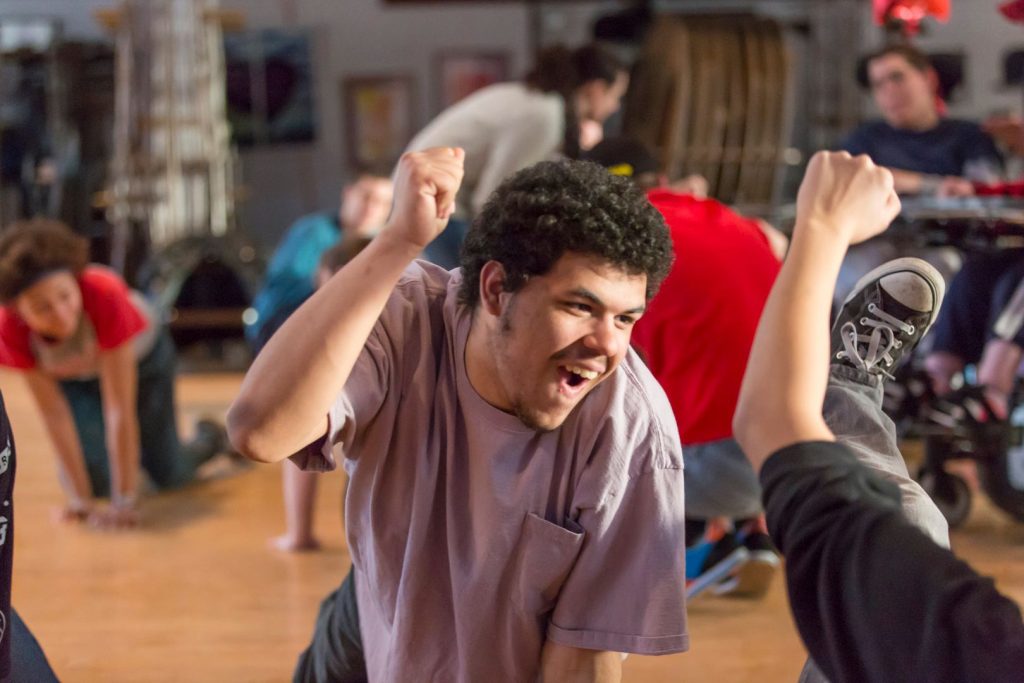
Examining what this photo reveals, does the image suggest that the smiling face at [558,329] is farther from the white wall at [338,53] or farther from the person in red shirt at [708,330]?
the white wall at [338,53]

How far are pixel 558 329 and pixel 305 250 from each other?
208 centimetres

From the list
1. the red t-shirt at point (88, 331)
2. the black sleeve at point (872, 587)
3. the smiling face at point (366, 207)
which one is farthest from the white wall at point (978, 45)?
the black sleeve at point (872, 587)

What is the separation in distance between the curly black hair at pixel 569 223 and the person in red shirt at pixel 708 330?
861 mm

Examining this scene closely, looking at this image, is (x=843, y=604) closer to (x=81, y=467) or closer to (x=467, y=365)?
(x=467, y=365)

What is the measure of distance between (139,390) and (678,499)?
250cm

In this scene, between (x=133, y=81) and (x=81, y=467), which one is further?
(x=133, y=81)

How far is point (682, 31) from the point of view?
5.57 meters

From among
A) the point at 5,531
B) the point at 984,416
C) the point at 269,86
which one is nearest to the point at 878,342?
the point at 5,531

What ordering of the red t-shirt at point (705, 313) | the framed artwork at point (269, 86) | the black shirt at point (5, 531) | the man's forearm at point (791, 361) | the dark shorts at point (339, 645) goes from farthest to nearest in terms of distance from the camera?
the framed artwork at point (269, 86), the red t-shirt at point (705, 313), the dark shorts at point (339, 645), the black shirt at point (5, 531), the man's forearm at point (791, 361)

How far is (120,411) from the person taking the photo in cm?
320

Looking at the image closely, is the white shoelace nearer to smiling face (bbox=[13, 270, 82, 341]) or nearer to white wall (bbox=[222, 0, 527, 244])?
smiling face (bbox=[13, 270, 82, 341])

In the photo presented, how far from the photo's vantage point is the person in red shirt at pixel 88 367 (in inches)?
114

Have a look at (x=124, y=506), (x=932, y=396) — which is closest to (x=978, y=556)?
(x=932, y=396)

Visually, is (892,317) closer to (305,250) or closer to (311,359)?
(311,359)
